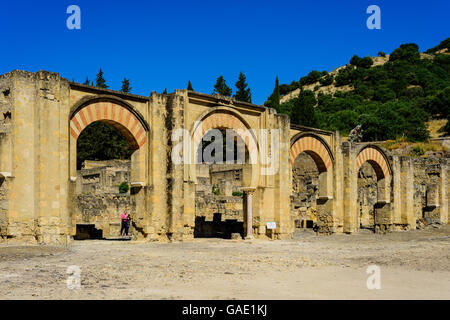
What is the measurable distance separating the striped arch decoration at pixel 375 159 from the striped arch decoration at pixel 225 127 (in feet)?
19.1

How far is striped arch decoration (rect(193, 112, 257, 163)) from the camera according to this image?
14.3 m

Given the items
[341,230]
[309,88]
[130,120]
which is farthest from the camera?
[309,88]

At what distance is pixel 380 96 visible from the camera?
205 ft

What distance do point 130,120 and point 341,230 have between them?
9.11 metres

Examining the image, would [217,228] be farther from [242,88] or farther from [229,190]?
[242,88]

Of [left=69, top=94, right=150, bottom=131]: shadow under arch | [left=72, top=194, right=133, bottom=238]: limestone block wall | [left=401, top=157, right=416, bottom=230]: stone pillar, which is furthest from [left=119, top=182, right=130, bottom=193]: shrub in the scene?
[left=69, top=94, right=150, bottom=131]: shadow under arch

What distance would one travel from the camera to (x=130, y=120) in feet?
43.2

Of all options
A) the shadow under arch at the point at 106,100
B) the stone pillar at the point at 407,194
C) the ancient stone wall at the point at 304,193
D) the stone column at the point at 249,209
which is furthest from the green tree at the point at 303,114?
the shadow under arch at the point at 106,100

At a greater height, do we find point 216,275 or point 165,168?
point 165,168

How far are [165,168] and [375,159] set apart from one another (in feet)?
33.8

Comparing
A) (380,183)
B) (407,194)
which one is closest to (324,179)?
(380,183)

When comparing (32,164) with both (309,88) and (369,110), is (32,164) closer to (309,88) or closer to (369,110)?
(369,110)
